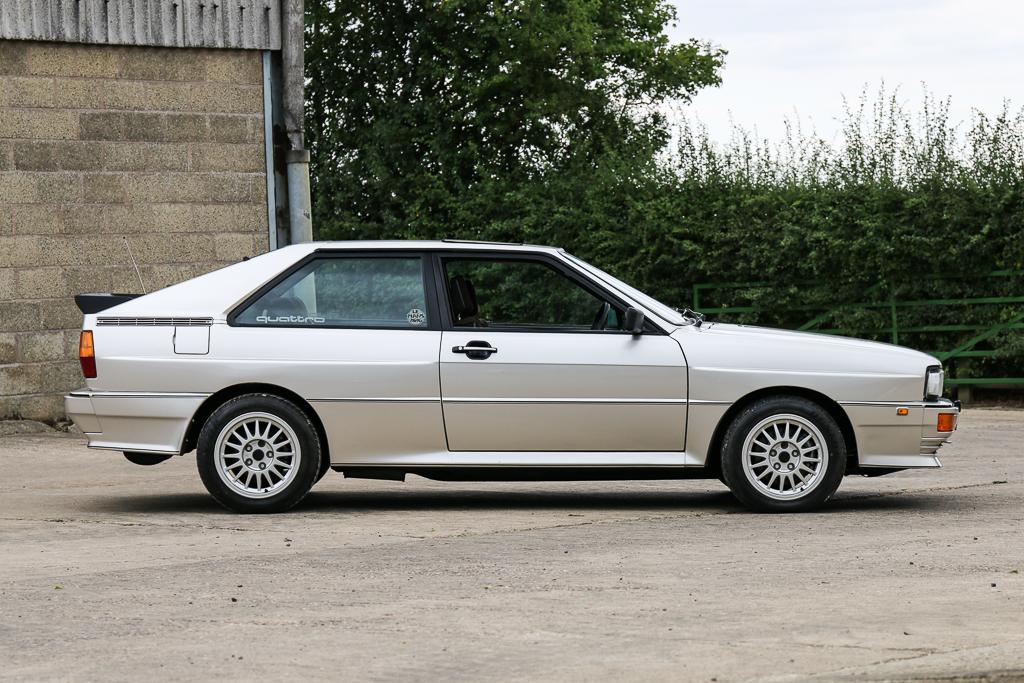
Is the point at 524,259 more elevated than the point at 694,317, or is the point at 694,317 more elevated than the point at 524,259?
the point at 524,259

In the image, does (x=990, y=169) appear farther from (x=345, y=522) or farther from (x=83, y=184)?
(x=345, y=522)

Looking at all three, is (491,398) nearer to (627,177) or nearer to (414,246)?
(414,246)

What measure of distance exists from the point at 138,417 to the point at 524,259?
8.16 ft

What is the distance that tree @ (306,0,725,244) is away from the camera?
29938mm

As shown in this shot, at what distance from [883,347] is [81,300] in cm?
479

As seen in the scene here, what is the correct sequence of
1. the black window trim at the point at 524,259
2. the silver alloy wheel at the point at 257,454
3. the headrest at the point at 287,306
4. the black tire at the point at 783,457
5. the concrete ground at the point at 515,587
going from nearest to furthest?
the concrete ground at the point at 515,587 → the black tire at the point at 783,457 → the silver alloy wheel at the point at 257,454 → the black window trim at the point at 524,259 → the headrest at the point at 287,306

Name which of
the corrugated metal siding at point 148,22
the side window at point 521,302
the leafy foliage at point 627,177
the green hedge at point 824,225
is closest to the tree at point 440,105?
the leafy foliage at point 627,177

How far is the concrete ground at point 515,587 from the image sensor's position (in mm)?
5523

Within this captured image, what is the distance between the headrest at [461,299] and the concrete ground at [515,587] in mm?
1212

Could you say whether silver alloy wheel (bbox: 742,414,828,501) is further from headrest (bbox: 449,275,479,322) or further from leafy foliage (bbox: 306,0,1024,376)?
leafy foliage (bbox: 306,0,1024,376)

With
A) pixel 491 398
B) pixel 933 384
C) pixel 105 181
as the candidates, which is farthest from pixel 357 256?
pixel 105 181

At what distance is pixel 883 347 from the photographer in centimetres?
971

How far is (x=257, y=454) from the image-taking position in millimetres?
9617

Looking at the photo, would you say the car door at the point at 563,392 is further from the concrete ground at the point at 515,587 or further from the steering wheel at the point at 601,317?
the concrete ground at the point at 515,587
